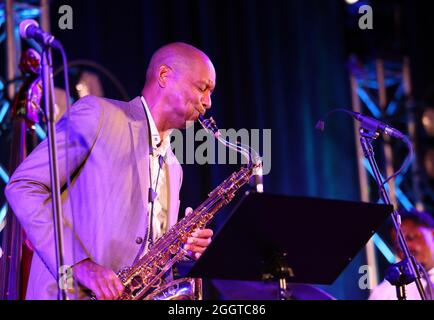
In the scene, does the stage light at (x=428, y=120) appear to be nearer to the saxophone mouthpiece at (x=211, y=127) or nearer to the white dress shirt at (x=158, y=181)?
the saxophone mouthpiece at (x=211, y=127)

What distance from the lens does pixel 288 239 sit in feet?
9.92

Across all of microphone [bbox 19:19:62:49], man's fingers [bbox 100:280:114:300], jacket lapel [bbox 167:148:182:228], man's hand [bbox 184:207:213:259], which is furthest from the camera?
jacket lapel [bbox 167:148:182:228]

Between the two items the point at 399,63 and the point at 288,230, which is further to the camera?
the point at 399,63

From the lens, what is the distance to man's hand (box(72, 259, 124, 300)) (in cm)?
304

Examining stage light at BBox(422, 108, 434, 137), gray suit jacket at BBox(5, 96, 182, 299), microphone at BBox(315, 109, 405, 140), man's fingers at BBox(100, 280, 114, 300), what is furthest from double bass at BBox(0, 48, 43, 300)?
stage light at BBox(422, 108, 434, 137)

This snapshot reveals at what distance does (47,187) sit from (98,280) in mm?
504

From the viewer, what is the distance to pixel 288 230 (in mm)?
2982

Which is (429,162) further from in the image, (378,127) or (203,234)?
(203,234)

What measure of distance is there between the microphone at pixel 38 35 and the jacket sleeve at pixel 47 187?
1.81ft

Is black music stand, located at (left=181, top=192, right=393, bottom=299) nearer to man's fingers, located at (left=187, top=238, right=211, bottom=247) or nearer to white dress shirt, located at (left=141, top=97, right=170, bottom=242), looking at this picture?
man's fingers, located at (left=187, top=238, right=211, bottom=247)

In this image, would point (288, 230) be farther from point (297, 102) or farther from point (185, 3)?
point (297, 102)

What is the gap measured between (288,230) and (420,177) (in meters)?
5.63

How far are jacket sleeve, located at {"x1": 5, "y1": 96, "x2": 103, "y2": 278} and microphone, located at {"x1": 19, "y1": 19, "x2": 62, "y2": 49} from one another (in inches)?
21.7
